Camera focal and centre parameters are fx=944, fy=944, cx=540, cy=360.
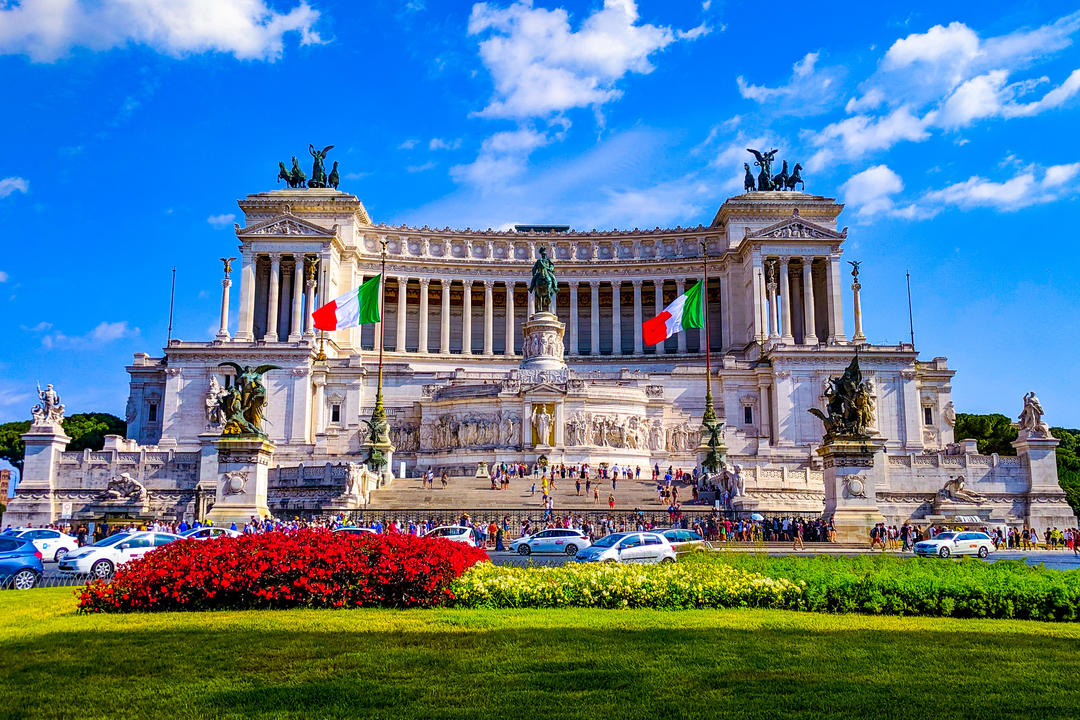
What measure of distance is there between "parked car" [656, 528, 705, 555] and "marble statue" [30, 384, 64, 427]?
133 feet

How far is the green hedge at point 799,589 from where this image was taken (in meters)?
17.2

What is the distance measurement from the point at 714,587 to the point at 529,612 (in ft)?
12.4

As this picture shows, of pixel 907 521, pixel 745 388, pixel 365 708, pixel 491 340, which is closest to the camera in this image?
pixel 365 708

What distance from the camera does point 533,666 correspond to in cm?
1230

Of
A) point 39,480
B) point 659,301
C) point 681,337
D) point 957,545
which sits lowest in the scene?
point 957,545

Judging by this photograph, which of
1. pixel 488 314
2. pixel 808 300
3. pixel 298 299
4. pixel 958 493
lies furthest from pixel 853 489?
pixel 488 314

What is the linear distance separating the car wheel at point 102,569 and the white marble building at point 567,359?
20.1 meters

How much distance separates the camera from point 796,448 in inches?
2692

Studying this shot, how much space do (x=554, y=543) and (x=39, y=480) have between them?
116ft

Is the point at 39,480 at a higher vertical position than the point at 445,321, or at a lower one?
lower

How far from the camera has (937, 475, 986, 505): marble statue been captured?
52656 mm

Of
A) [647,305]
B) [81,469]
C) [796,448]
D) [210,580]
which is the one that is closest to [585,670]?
[210,580]

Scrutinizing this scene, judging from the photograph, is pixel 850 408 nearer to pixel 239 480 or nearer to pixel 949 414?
pixel 239 480

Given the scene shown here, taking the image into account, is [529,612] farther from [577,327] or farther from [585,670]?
[577,327]
